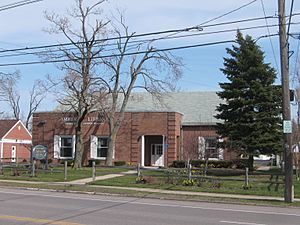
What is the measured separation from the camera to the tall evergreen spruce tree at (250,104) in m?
30.5

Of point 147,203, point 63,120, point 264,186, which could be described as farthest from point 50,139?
point 147,203

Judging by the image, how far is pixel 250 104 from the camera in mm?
31031

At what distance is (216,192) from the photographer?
2177cm

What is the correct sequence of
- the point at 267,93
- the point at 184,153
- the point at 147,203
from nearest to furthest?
the point at 147,203, the point at 267,93, the point at 184,153

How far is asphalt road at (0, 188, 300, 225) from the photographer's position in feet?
39.1

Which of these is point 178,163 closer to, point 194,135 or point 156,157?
point 194,135

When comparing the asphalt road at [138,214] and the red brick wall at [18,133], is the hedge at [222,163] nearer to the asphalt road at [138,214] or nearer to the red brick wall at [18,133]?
the asphalt road at [138,214]

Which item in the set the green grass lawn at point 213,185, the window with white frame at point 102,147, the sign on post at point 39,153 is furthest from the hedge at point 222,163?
the green grass lawn at point 213,185

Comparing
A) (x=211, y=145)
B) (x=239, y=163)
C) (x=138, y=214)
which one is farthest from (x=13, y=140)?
(x=138, y=214)

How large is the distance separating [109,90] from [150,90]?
391 cm

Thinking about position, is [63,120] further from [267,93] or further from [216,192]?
[216,192]

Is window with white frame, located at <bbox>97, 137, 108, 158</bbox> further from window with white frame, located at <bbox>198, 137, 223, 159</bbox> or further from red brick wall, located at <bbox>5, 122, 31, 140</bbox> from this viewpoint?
red brick wall, located at <bbox>5, 122, 31, 140</bbox>

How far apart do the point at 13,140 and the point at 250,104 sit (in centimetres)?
4426

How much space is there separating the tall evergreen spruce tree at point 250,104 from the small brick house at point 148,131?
9148mm
